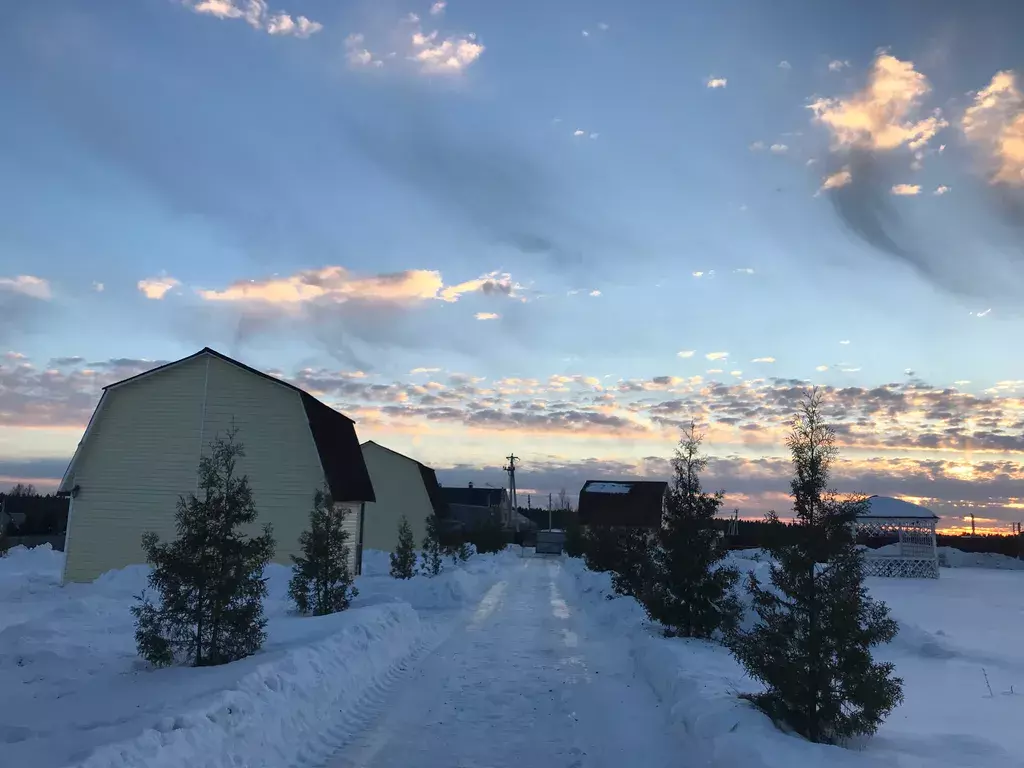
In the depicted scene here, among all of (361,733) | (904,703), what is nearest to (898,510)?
(904,703)

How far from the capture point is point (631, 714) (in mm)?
9367

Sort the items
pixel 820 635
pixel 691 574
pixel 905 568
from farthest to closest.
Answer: pixel 905 568 → pixel 691 574 → pixel 820 635

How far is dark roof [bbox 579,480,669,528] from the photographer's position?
66.6 meters

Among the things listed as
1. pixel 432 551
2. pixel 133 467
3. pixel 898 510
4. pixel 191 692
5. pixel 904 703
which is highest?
pixel 133 467

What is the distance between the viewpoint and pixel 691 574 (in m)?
15.1

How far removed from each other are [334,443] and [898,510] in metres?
39.2

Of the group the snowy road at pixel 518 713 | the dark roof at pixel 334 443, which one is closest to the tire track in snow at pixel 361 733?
the snowy road at pixel 518 713

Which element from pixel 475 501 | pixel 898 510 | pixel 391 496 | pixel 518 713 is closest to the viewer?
pixel 518 713

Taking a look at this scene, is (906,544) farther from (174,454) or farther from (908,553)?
(174,454)

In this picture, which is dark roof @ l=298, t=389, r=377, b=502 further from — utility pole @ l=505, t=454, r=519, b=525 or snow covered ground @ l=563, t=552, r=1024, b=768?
utility pole @ l=505, t=454, r=519, b=525

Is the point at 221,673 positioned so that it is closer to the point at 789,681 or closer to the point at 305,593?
the point at 789,681

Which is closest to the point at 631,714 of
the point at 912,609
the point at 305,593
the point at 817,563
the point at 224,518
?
the point at 817,563

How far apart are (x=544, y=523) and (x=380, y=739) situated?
387ft

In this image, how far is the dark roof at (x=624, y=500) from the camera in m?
66.6
